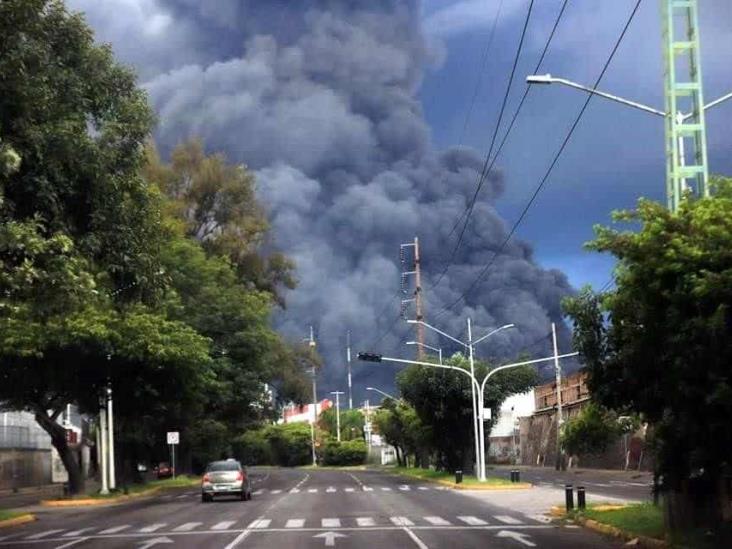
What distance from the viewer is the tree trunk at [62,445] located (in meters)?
42.9

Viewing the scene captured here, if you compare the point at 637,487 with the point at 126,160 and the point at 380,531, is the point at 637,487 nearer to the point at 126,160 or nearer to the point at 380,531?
the point at 380,531

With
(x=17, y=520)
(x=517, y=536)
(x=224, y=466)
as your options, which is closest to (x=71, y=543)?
(x=517, y=536)

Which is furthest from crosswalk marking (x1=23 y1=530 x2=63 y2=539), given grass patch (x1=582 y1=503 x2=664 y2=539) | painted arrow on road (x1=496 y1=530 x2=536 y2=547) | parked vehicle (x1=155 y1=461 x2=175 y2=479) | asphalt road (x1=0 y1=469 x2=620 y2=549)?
parked vehicle (x1=155 y1=461 x2=175 y2=479)

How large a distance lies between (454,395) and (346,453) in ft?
228

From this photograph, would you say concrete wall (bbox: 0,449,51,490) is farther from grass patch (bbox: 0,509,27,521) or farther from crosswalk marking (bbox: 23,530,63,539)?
crosswalk marking (bbox: 23,530,63,539)

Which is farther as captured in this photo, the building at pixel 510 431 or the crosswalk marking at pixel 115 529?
the building at pixel 510 431

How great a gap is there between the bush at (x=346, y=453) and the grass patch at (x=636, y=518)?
9968 cm

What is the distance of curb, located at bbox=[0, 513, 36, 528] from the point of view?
30484mm

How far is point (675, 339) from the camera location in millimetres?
14320

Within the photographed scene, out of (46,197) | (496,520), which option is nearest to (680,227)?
(46,197)

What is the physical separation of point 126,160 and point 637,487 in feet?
98.9

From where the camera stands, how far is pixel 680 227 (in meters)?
15.1

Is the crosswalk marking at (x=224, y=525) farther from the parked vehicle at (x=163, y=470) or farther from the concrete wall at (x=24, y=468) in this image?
the parked vehicle at (x=163, y=470)

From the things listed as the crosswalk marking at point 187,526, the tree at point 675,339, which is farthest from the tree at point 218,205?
the tree at point 675,339
